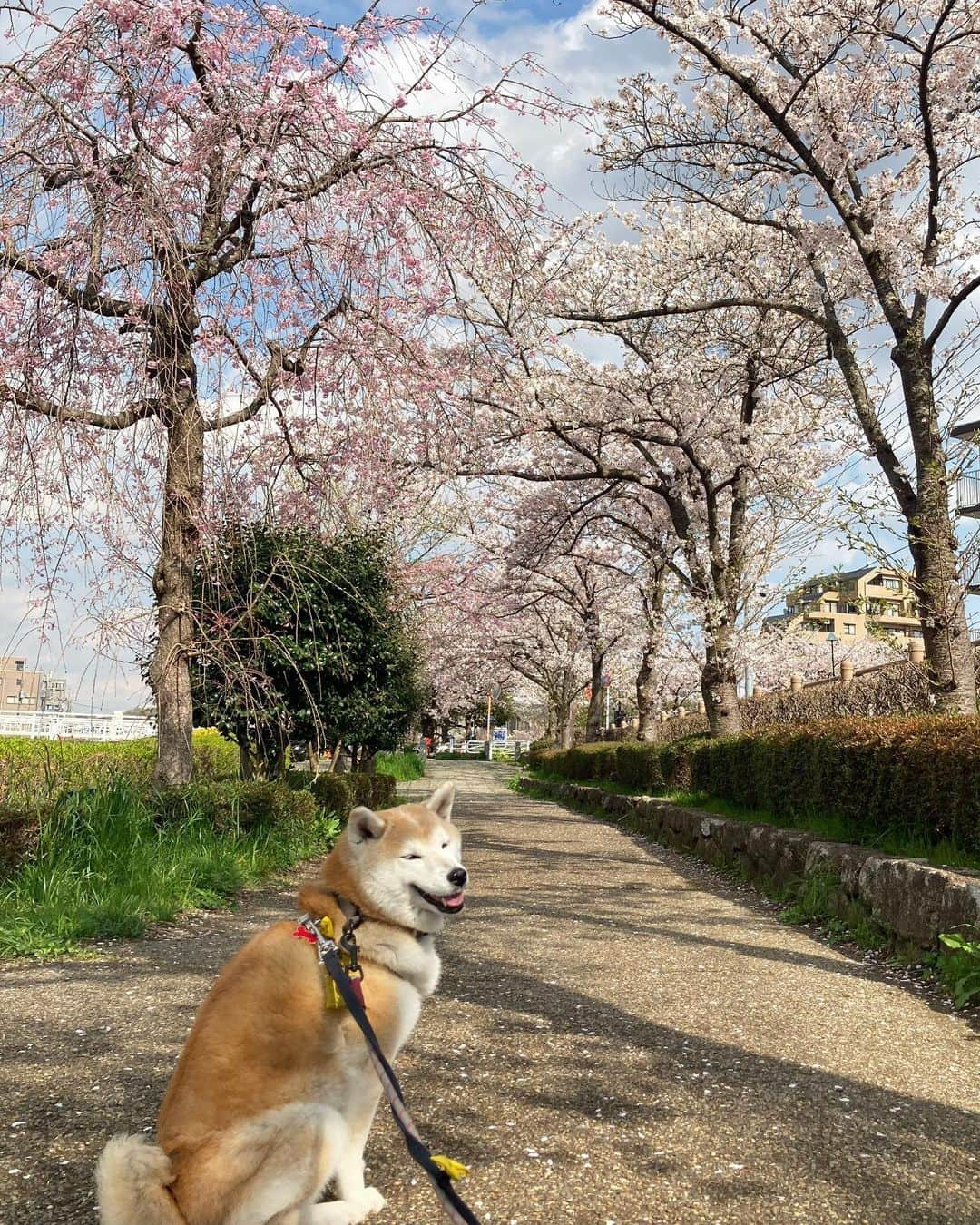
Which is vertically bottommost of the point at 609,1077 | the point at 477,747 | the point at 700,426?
the point at 477,747

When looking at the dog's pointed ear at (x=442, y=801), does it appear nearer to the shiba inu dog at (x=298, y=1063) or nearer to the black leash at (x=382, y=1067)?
the shiba inu dog at (x=298, y=1063)

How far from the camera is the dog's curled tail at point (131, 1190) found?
6.13 feet

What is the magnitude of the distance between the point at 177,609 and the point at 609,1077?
18.1ft

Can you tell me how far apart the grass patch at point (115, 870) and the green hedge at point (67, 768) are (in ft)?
1.26

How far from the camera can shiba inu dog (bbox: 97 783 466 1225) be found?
77.1 inches

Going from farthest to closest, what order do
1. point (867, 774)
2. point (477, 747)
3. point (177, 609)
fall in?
point (477, 747) < point (177, 609) < point (867, 774)

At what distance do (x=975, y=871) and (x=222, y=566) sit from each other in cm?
560

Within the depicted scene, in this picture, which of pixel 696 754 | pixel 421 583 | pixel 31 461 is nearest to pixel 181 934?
pixel 31 461

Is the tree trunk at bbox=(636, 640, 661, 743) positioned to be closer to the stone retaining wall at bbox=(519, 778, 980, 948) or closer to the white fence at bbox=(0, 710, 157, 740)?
the stone retaining wall at bbox=(519, 778, 980, 948)

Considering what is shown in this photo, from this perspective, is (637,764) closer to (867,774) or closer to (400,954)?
(867,774)

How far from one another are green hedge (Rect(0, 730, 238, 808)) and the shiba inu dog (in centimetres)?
509

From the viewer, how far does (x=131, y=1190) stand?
73.7 inches

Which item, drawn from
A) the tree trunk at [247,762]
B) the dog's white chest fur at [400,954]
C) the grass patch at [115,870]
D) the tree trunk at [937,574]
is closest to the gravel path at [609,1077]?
the grass patch at [115,870]

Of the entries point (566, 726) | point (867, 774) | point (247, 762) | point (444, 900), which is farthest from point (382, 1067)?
point (566, 726)
